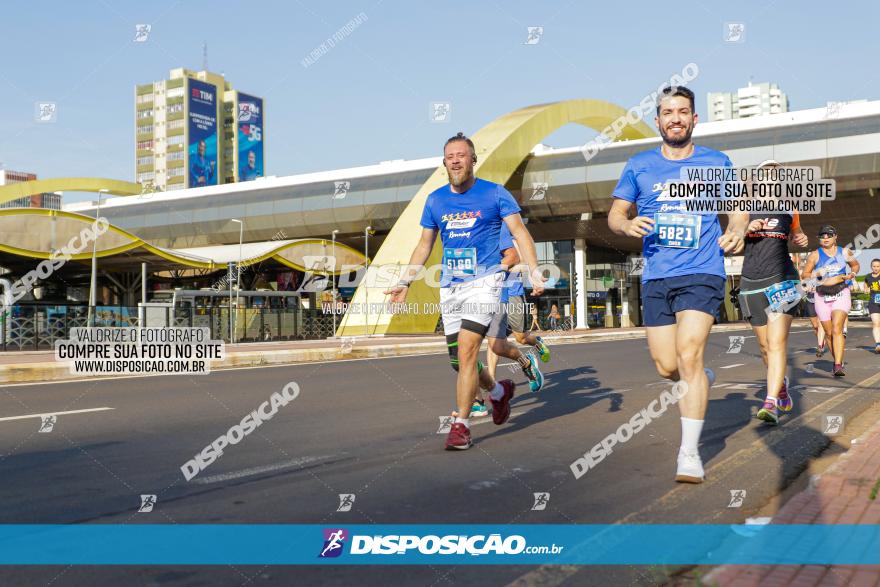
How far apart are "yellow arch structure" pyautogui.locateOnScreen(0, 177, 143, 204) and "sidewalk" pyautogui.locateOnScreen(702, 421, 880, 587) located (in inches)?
2284

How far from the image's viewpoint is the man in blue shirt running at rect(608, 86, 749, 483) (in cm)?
439

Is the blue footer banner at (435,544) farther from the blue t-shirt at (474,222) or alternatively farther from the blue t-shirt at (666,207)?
the blue t-shirt at (474,222)

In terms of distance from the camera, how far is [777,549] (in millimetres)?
2863

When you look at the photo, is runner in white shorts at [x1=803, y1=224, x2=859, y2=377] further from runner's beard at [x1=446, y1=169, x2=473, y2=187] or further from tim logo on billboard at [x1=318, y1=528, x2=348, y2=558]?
tim logo on billboard at [x1=318, y1=528, x2=348, y2=558]

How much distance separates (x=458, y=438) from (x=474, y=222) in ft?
5.06

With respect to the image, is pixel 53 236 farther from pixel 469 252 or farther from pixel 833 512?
pixel 833 512

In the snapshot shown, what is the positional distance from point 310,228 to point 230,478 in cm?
4793

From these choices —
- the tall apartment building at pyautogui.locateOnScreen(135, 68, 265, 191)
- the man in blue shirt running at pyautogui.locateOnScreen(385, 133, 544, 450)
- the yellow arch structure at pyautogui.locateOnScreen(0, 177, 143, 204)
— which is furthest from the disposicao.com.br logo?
the tall apartment building at pyautogui.locateOnScreen(135, 68, 265, 191)

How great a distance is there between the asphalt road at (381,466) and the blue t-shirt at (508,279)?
1.06 meters

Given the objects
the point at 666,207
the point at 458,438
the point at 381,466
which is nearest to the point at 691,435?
the point at 666,207

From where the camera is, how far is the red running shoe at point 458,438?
5324mm

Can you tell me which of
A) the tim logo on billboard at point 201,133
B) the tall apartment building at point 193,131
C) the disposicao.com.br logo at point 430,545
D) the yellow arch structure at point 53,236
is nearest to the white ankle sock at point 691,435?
the disposicao.com.br logo at point 430,545

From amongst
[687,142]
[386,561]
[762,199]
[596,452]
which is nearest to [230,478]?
[386,561]

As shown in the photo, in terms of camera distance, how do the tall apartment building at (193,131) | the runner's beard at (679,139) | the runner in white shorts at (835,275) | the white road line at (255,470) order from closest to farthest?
the white road line at (255,470)
the runner's beard at (679,139)
the runner in white shorts at (835,275)
the tall apartment building at (193,131)
